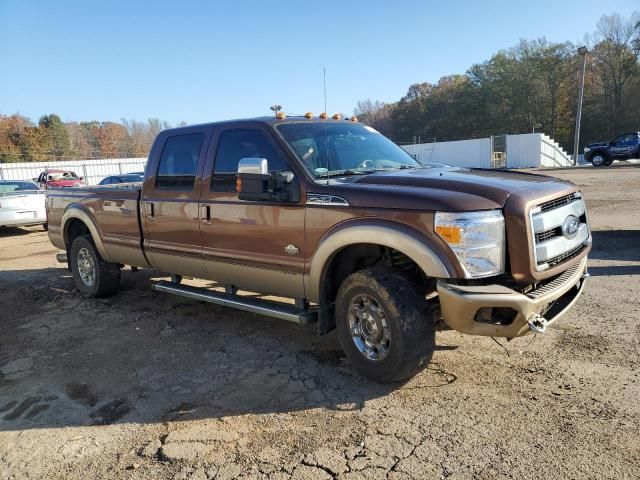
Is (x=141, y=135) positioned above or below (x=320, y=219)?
above

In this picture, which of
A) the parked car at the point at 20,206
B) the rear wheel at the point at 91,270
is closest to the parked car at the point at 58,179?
the parked car at the point at 20,206

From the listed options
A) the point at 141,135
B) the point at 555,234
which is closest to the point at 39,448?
the point at 555,234

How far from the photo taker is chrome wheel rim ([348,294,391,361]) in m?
3.82

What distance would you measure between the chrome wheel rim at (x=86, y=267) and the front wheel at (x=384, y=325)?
13.8ft

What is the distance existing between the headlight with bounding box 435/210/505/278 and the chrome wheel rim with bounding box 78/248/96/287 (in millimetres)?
5156

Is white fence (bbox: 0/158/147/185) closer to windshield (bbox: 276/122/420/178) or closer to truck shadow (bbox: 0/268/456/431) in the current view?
truck shadow (bbox: 0/268/456/431)

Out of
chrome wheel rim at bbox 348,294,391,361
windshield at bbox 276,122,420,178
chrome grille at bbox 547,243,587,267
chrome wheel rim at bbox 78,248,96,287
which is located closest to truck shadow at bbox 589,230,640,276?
chrome grille at bbox 547,243,587,267

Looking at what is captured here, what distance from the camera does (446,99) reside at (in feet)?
210

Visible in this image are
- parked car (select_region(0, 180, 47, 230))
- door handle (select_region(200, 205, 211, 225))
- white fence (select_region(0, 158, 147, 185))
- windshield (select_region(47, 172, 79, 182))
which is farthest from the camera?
white fence (select_region(0, 158, 147, 185))

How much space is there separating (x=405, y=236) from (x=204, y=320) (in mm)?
3078

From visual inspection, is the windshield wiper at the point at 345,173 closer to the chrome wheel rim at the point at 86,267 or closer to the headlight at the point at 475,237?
the headlight at the point at 475,237

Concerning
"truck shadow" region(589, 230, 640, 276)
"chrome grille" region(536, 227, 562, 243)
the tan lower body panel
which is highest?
"chrome grille" region(536, 227, 562, 243)

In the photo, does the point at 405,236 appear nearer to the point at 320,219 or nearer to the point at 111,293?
the point at 320,219

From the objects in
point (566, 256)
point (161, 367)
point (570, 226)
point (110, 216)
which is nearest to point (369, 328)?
point (566, 256)
